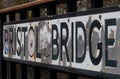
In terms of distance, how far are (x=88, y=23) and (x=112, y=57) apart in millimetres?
303

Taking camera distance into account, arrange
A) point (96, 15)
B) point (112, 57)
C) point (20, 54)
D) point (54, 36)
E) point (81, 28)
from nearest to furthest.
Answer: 1. point (112, 57)
2. point (96, 15)
3. point (81, 28)
4. point (54, 36)
5. point (20, 54)

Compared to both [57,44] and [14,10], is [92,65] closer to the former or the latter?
[57,44]

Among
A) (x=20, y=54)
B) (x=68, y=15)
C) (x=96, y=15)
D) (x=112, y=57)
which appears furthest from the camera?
(x=20, y=54)

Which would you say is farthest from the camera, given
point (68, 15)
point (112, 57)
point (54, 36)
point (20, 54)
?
point (20, 54)

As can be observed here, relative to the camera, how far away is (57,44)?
2.51 meters

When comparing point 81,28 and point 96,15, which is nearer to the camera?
point 96,15

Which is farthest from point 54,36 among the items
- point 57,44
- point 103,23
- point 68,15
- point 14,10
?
point 14,10

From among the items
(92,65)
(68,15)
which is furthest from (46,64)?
(92,65)

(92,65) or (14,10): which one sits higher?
(14,10)

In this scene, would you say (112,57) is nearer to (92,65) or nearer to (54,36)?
(92,65)

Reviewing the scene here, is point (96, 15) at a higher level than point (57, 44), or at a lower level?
higher

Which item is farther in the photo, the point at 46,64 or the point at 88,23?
the point at 46,64

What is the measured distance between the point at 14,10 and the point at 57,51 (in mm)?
983

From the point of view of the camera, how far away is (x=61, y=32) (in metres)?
2.46
